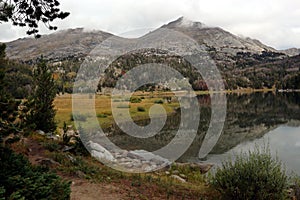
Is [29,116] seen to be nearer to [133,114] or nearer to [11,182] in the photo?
[11,182]

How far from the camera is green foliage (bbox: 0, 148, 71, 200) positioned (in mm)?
6457

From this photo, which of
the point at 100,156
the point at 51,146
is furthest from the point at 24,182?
the point at 100,156

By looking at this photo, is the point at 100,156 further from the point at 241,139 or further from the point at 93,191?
the point at 241,139

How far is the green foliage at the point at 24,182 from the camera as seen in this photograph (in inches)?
254

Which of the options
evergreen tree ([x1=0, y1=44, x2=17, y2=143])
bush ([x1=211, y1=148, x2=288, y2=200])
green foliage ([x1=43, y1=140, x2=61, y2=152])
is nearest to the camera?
evergreen tree ([x1=0, y1=44, x2=17, y2=143])

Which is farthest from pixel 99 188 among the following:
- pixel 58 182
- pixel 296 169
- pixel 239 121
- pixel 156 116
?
pixel 156 116

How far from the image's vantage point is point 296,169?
2308cm

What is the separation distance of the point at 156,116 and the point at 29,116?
4027 cm

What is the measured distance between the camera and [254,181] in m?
11.2

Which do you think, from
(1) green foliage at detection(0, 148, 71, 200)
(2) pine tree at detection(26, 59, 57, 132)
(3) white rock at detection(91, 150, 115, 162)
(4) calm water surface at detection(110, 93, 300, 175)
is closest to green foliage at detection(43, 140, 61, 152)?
(3) white rock at detection(91, 150, 115, 162)

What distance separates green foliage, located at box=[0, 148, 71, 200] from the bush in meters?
6.32

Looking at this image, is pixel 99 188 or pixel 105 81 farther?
pixel 105 81

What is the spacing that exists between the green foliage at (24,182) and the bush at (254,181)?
6.32 meters

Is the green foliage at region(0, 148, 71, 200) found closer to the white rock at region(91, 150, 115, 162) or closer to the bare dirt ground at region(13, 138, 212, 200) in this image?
the bare dirt ground at region(13, 138, 212, 200)
